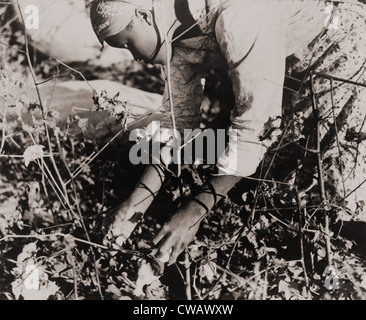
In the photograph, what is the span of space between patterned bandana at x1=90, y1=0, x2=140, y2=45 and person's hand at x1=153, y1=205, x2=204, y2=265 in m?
0.68

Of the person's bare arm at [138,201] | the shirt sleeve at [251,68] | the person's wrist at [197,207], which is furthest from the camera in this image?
the person's bare arm at [138,201]

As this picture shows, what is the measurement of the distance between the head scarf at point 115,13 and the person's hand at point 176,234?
2.24ft

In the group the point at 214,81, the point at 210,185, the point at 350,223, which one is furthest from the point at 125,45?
the point at 350,223

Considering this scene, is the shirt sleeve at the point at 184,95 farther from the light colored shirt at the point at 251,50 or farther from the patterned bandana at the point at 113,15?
the patterned bandana at the point at 113,15

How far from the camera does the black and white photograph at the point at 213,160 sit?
1.43 metres

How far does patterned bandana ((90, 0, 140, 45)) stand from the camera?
56.0 inches

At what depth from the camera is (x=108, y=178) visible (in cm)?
191

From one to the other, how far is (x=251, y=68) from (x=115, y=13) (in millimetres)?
496

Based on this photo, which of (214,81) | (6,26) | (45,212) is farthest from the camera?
(45,212)

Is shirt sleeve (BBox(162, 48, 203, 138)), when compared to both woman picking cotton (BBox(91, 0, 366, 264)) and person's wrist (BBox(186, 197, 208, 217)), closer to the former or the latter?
woman picking cotton (BBox(91, 0, 366, 264))

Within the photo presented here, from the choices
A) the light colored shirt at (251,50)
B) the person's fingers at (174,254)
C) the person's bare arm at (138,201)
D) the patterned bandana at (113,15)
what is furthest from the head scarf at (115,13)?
the person's fingers at (174,254)

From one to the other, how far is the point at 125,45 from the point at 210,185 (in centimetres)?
60

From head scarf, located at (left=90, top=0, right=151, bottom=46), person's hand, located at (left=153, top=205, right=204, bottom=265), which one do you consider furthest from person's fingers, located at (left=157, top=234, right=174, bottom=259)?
head scarf, located at (left=90, top=0, right=151, bottom=46)
